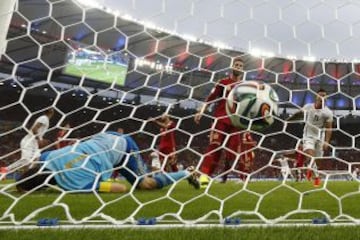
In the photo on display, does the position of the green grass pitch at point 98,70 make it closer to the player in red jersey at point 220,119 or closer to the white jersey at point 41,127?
the white jersey at point 41,127

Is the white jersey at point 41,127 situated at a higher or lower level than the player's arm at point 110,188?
higher

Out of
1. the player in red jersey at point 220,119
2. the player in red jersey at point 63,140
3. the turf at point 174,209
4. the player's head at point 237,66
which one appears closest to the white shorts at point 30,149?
the player in red jersey at point 63,140

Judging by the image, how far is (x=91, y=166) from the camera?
299 cm

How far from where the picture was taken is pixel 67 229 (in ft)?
4.53

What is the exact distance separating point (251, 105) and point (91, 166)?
3.92 feet

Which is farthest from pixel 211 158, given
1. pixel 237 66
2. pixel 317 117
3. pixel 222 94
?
pixel 317 117

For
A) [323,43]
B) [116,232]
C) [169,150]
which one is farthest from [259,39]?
[169,150]

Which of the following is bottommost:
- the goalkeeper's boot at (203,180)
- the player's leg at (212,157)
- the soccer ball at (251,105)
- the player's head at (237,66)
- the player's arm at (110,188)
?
the goalkeeper's boot at (203,180)

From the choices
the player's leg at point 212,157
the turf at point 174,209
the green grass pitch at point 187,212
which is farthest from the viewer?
the player's leg at point 212,157

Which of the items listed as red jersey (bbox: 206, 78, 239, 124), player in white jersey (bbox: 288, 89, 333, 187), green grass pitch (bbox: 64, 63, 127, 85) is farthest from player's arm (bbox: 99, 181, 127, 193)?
player in white jersey (bbox: 288, 89, 333, 187)

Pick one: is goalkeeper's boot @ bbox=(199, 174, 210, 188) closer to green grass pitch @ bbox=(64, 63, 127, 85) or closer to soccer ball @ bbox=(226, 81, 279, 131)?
soccer ball @ bbox=(226, 81, 279, 131)

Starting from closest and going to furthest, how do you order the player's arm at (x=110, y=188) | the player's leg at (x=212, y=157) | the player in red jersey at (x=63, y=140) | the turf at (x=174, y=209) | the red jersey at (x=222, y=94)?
1. the turf at (x=174, y=209)
2. the player in red jersey at (x=63, y=140)
3. the player's arm at (x=110, y=188)
4. the red jersey at (x=222, y=94)
5. the player's leg at (x=212, y=157)

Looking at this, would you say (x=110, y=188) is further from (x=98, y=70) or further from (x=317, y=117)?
(x=317, y=117)

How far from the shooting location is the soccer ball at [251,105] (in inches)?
121
